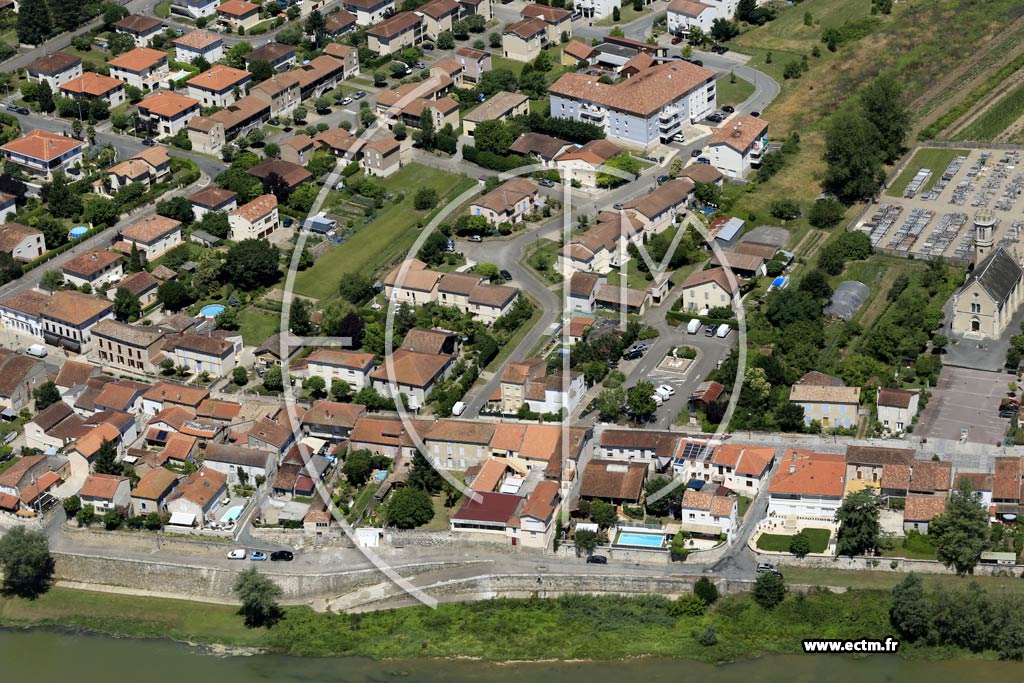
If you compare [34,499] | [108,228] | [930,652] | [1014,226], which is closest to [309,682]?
[34,499]

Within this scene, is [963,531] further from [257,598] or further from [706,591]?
[257,598]

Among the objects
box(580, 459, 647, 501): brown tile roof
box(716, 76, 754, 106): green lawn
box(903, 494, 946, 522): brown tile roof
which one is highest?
box(903, 494, 946, 522): brown tile roof

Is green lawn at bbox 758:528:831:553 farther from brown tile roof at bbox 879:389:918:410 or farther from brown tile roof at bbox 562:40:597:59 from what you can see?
brown tile roof at bbox 562:40:597:59

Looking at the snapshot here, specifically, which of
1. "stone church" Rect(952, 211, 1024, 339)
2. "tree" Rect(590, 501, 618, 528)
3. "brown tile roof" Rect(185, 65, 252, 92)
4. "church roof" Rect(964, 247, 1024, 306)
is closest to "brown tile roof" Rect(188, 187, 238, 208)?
"brown tile roof" Rect(185, 65, 252, 92)

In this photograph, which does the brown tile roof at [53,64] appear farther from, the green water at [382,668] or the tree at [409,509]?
the tree at [409,509]

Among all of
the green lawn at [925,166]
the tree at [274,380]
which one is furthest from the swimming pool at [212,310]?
the green lawn at [925,166]

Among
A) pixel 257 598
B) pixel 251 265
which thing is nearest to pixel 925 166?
pixel 251 265
